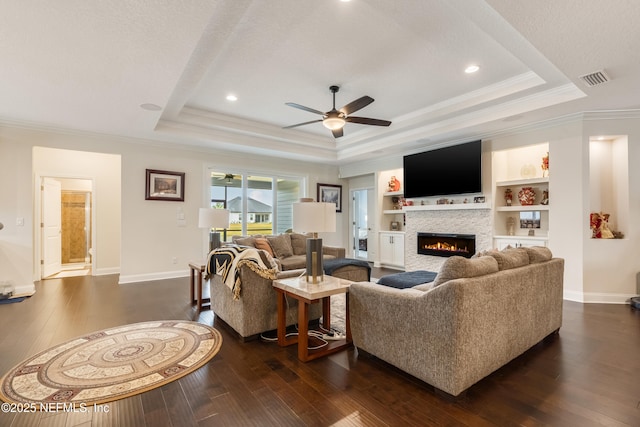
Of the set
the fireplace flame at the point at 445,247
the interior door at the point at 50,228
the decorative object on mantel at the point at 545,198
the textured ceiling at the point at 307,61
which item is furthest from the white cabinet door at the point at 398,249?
the interior door at the point at 50,228

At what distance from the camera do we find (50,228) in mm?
6262

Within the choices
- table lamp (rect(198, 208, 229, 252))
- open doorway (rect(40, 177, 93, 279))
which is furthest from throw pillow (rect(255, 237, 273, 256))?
open doorway (rect(40, 177, 93, 279))

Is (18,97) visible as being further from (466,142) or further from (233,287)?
(466,142)

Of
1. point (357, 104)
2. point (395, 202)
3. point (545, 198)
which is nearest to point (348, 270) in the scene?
point (357, 104)

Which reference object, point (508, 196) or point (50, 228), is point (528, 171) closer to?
point (508, 196)

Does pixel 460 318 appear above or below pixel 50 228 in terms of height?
below

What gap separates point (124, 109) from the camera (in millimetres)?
4129

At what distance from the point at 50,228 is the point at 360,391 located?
7109mm

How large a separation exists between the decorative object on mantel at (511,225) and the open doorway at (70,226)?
27.0 ft

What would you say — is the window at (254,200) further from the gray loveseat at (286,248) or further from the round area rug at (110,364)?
the round area rug at (110,364)

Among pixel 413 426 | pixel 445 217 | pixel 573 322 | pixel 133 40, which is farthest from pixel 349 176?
pixel 413 426

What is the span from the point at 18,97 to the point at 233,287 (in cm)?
357

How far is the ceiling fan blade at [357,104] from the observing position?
138 inches

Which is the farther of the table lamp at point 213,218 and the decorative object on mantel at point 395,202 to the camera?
the decorative object on mantel at point 395,202
